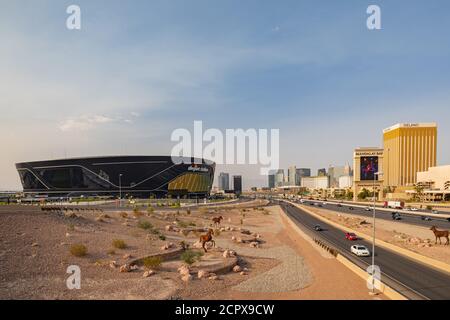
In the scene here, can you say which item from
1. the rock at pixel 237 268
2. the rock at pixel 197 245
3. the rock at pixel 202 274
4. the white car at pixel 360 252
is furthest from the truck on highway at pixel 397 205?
the rock at pixel 202 274

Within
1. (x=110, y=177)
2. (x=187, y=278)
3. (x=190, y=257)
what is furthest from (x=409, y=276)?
(x=110, y=177)

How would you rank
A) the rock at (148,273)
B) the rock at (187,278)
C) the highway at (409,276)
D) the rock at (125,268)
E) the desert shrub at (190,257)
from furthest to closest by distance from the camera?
the desert shrub at (190,257), the rock at (125,268), the rock at (148,273), the rock at (187,278), the highway at (409,276)

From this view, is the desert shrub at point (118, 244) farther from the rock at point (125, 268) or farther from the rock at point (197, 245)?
the rock at point (197, 245)

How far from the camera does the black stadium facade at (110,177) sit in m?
138

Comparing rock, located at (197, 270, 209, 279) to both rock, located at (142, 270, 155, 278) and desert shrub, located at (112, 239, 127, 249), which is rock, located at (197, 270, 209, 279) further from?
desert shrub, located at (112, 239, 127, 249)

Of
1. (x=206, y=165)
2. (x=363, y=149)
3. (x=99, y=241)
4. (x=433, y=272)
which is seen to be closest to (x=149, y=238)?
(x=99, y=241)

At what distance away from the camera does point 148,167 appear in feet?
462

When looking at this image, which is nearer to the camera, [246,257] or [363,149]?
[246,257]

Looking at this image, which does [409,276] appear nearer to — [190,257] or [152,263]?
[190,257]

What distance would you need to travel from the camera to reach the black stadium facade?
5438 inches

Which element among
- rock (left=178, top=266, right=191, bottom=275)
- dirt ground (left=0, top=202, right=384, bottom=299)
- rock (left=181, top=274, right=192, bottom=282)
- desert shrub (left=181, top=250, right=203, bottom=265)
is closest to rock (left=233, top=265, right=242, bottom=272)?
dirt ground (left=0, top=202, right=384, bottom=299)

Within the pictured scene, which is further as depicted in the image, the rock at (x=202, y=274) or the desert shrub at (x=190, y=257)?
the desert shrub at (x=190, y=257)
